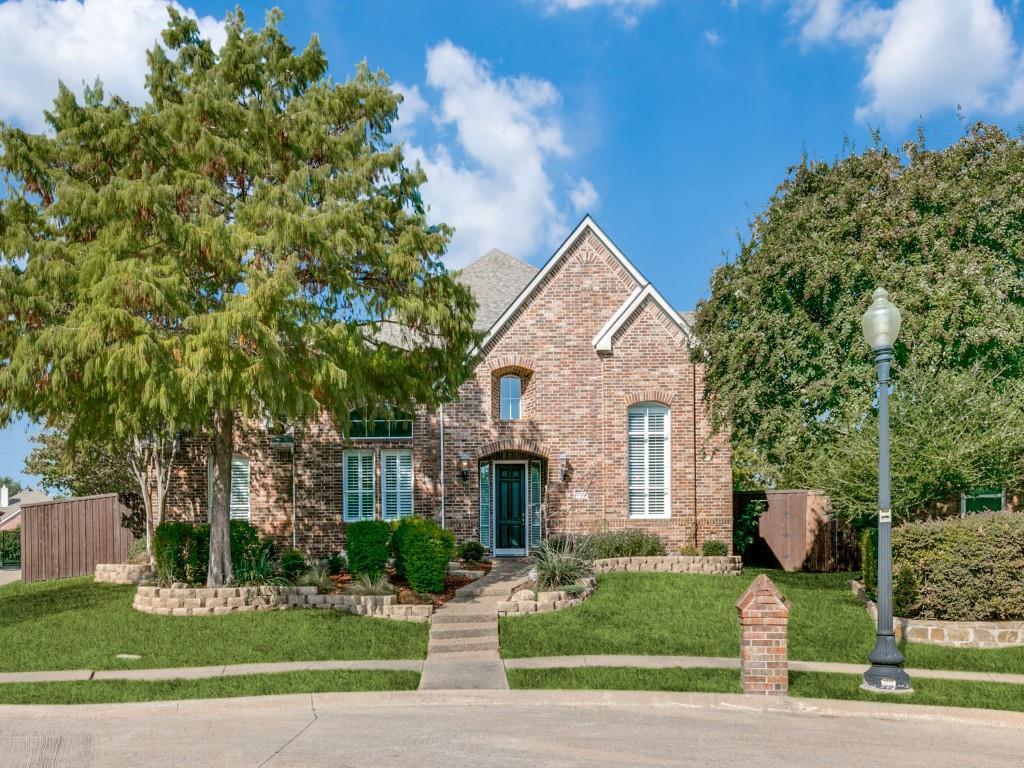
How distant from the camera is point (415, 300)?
16344mm

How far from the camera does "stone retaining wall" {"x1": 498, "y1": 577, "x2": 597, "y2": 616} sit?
1600 cm

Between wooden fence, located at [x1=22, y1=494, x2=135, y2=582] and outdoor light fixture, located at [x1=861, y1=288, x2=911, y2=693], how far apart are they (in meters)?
20.3

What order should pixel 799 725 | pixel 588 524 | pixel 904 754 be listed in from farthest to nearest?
pixel 588 524
pixel 799 725
pixel 904 754

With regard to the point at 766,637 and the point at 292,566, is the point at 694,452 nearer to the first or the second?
the point at 292,566

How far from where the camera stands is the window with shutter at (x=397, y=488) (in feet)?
76.4

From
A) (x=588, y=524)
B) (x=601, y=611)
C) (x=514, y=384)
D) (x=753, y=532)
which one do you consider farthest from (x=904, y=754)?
(x=753, y=532)

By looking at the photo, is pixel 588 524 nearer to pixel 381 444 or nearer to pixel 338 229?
pixel 381 444

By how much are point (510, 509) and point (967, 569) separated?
38.7 ft

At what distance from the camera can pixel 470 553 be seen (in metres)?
21.2

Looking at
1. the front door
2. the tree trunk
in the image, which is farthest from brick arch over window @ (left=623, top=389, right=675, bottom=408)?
the tree trunk

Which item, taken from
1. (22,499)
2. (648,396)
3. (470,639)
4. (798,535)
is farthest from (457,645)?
(22,499)

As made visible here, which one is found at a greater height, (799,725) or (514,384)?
(514,384)

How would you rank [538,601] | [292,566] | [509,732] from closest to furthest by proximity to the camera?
1. [509,732]
2. [538,601]
3. [292,566]

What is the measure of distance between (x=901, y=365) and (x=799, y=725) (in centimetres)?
1202
